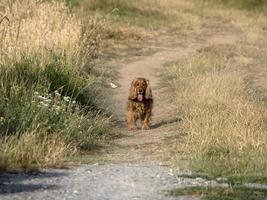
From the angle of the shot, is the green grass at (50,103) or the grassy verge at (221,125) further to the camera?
the green grass at (50,103)

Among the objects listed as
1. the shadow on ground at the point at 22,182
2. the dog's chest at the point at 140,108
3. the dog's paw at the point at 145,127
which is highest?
the dog's chest at the point at 140,108

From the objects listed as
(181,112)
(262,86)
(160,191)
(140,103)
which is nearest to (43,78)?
(140,103)

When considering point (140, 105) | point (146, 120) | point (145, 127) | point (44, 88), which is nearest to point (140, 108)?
point (140, 105)

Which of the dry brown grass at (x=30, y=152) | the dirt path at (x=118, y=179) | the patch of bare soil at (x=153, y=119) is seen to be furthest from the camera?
the patch of bare soil at (x=153, y=119)

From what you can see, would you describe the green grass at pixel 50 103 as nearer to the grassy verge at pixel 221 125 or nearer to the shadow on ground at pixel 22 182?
the shadow on ground at pixel 22 182

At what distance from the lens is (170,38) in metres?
29.1

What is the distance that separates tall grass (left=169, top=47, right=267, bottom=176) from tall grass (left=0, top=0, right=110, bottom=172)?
57.2 inches

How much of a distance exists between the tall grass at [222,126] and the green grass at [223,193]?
749 millimetres

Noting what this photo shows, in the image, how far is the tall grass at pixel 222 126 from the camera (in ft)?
26.7

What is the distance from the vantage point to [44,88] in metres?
10.7

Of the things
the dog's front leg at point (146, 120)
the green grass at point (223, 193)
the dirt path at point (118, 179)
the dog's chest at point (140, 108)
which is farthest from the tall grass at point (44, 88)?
the green grass at point (223, 193)

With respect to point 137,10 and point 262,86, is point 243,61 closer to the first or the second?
point 262,86

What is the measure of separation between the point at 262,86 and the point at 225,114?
7.04 meters

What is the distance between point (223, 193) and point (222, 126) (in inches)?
106
